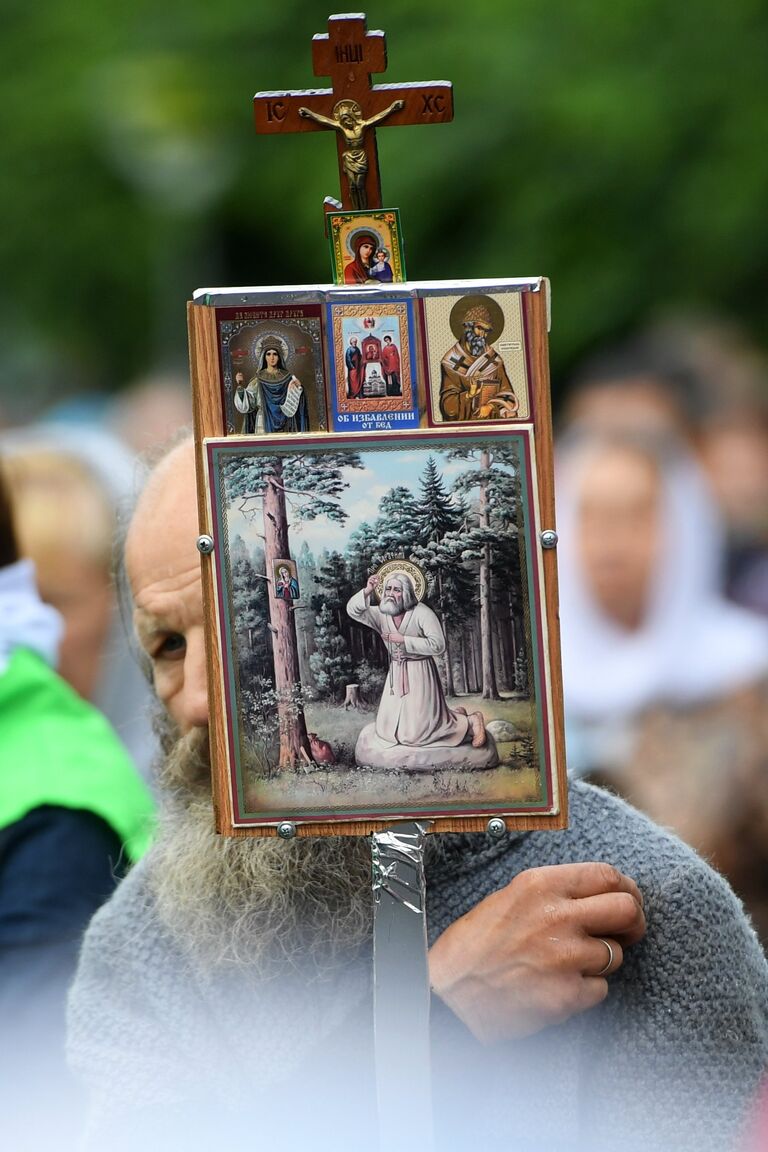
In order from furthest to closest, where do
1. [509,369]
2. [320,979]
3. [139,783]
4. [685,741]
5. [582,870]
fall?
[685,741]
[139,783]
[320,979]
[582,870]
[509,369]

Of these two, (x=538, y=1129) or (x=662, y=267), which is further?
(x=662, y=267)

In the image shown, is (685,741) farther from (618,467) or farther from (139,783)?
(139,783)

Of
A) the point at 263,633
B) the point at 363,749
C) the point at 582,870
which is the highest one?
the point at 263,633

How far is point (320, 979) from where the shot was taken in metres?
1.68

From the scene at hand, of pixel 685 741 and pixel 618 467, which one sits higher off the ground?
pixel 618 467

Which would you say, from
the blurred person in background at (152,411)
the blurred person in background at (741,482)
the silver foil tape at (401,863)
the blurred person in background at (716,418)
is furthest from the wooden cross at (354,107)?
the blurred person in background at (152,411)

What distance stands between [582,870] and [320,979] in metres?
0.32

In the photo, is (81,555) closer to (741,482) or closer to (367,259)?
(741,482)

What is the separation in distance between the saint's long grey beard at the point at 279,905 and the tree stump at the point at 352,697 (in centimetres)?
25

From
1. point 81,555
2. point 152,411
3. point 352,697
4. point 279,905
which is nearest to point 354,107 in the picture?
point 352,697

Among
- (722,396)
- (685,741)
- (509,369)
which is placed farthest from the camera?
(722,396)

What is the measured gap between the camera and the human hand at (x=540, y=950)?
1.52m

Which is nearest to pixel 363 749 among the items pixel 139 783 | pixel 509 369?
pixel 509 369

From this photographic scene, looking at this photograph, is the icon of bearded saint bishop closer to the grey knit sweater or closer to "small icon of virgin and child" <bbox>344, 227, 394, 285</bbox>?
"small icon of virgin and child" <bbox>344, 227, 394, 285</bbox>
